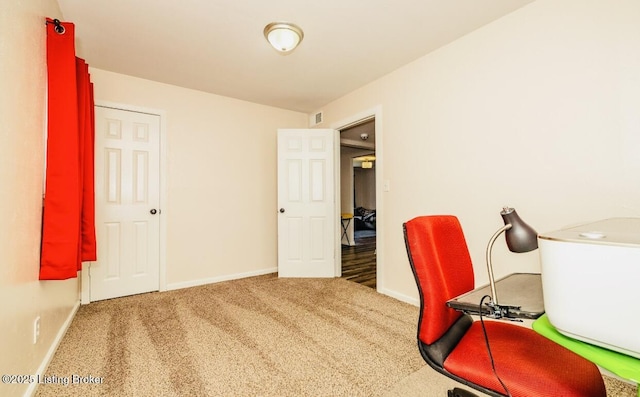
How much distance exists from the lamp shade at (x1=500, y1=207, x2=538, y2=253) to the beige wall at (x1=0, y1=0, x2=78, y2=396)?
195 cm

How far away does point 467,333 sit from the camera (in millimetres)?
1173

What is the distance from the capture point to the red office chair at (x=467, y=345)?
33.6 inches

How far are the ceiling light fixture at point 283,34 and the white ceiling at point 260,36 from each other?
0.05 metres

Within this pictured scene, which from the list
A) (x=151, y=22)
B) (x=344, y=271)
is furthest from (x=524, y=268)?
(x=151, y=22)

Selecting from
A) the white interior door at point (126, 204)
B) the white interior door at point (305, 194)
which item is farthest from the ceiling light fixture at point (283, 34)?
the white interior door at point (126, 204)

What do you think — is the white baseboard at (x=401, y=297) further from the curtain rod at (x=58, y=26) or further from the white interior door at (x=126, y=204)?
the curtain rod at (x=58, y=26)

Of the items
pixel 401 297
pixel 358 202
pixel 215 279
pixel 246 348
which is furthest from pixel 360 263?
pixel 358 202

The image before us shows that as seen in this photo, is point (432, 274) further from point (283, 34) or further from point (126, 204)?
point (126, 204)

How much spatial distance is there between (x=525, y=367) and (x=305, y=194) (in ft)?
10.1

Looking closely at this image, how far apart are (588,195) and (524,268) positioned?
0.60m

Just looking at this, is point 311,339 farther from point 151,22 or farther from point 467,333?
point 151,22

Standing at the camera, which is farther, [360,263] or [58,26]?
[360,263]

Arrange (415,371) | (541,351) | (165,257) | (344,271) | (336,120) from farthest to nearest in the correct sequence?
(344,271)
(336,120)
(165,257)
(415,371)
(541,351)

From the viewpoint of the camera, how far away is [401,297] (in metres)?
2.88
